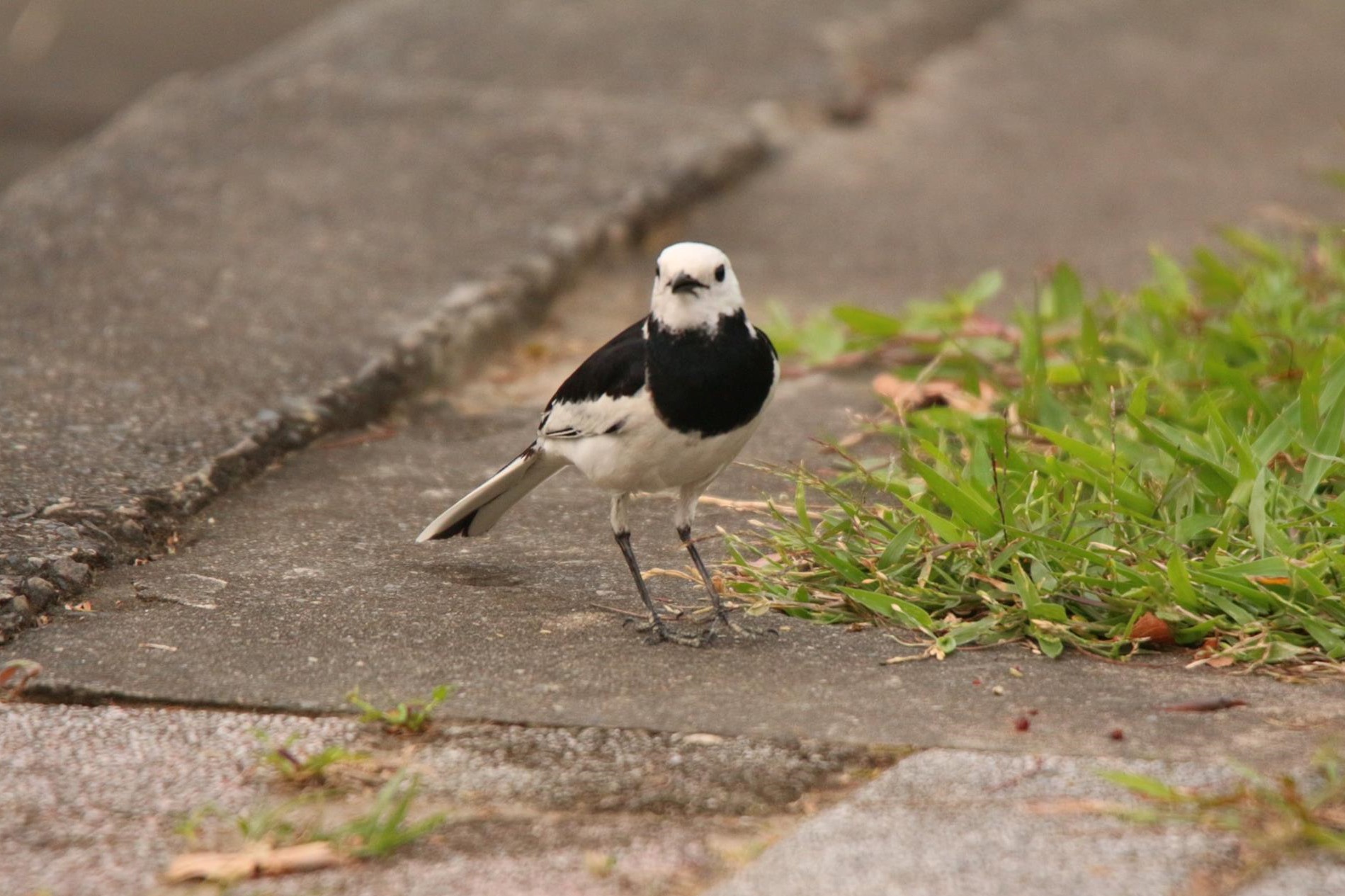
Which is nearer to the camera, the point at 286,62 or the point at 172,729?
the point at 172,729

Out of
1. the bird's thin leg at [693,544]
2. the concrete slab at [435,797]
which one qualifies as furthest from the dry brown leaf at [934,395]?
the concrete slab at [435,797]

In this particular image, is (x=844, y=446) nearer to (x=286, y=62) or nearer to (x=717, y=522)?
(x=717, y=522)

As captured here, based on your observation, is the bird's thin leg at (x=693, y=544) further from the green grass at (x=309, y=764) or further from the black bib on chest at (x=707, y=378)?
the green grass at (x=309, y=764)

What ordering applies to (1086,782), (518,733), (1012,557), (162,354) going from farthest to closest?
(162,354), (1012,557), (518,733), (1086,782)

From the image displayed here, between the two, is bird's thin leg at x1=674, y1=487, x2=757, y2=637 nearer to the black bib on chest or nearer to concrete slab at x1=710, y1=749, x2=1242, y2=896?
the black bib on chest

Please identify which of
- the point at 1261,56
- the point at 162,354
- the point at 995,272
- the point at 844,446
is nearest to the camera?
the point at 844,446

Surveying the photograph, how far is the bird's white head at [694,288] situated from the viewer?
9.89 ft

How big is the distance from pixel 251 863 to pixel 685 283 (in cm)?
139

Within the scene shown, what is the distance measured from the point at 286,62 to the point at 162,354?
3083mm

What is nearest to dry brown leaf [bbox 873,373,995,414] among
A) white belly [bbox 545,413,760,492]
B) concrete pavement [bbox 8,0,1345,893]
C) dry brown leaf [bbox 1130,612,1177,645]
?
concrete pavement [bbox 8,0,1345,893]

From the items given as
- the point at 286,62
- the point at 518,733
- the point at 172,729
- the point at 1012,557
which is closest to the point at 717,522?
the point at 1012,557

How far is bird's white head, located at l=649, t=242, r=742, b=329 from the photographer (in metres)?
3.02

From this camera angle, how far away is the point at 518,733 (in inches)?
99.7

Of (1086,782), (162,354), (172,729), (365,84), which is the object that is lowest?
(1086,782)
